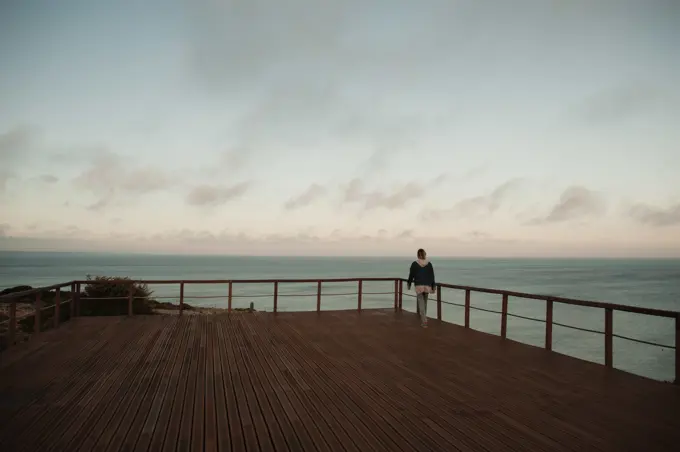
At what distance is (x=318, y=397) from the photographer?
→ 3.71 metres

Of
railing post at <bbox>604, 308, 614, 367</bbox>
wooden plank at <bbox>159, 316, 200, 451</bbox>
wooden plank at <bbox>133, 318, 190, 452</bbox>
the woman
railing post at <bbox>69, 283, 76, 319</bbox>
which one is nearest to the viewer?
wooden plank at <bbox>159, 316, 200, 451</bbox>

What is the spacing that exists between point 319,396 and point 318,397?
0.11ft

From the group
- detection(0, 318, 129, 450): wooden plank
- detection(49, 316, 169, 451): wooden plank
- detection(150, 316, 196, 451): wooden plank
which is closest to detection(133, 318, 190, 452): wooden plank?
detection(150, 316, 196, 451): wooden plank

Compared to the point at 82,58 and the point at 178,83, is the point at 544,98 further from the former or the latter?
the point at 82,58

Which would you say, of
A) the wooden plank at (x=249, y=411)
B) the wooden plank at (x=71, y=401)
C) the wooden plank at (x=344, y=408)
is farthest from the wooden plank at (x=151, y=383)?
the wooden plank at (x=344, y=408)

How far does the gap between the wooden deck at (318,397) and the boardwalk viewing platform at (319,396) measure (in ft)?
0.06

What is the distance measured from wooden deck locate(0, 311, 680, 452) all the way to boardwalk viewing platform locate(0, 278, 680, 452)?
2 centimetres

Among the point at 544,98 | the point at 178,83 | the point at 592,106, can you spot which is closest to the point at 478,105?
the point at 544,98

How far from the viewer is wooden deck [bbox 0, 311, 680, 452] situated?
2.73 m

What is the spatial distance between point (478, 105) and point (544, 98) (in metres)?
2.42

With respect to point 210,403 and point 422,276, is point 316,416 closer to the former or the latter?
point 210,403

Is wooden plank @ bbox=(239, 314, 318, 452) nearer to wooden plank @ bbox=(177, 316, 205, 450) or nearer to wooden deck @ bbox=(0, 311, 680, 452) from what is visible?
wooden deck @ bbox=(0, 311, 680, 452)

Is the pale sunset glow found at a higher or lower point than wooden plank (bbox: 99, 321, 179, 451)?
higher

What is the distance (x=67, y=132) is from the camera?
12891 millimetres
